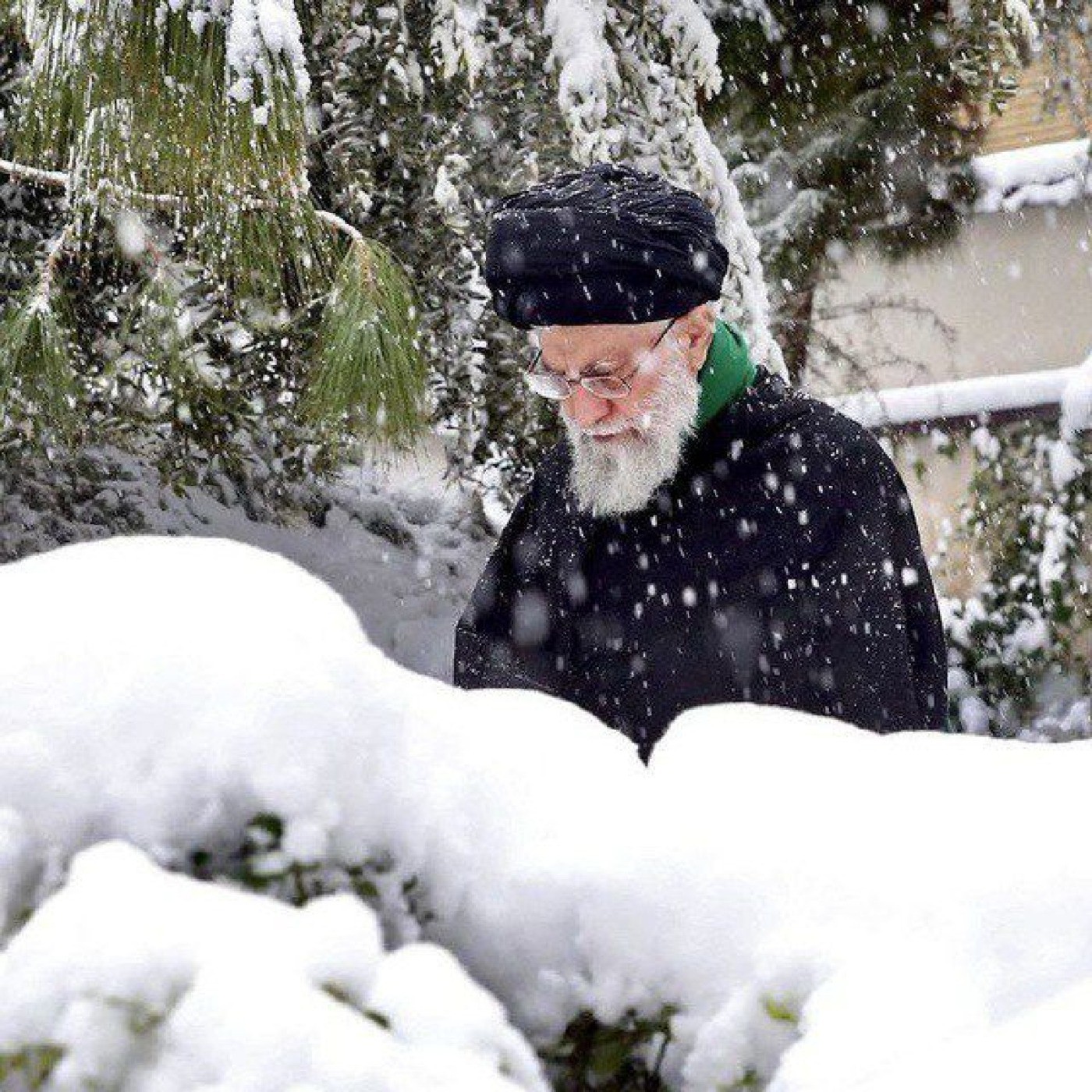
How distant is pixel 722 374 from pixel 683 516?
265mm

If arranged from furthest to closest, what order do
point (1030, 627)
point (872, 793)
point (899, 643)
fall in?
point (1030, 627)
point (899, 643)
point (872, 793)

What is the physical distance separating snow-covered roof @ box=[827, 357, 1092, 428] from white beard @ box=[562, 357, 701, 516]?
4472mm

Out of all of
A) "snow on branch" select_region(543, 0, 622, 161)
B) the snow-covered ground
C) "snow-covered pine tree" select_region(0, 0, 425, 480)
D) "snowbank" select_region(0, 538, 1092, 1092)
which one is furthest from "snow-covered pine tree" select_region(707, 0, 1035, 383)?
"snowbank" select_region(0, 538, 1092, 1092)

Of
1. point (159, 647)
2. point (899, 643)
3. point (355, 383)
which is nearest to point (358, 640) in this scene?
point (159, 647)

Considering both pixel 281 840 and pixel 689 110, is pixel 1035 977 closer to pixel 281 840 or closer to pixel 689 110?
pixel 281 840

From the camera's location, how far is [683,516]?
2840 millimetres

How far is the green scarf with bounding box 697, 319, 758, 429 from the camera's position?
2.84m

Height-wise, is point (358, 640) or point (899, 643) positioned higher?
point (358, 640)

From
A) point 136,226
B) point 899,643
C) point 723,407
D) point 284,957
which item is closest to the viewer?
point 284,957

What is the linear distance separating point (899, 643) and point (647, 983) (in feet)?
6.09

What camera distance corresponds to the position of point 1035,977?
839mm

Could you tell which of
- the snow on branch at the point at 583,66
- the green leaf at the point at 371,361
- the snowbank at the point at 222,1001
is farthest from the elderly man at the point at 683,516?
the snowbank at the point at 222,1001

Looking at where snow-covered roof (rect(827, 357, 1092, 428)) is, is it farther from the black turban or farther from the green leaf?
the black turban

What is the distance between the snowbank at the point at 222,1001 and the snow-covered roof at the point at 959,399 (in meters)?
6.59
